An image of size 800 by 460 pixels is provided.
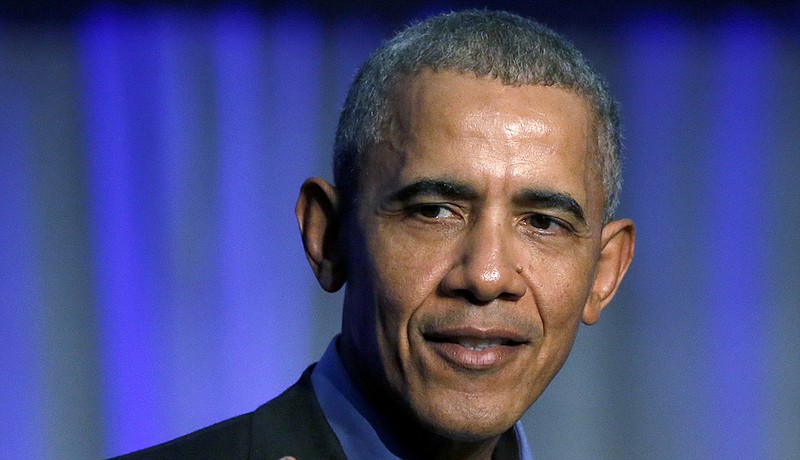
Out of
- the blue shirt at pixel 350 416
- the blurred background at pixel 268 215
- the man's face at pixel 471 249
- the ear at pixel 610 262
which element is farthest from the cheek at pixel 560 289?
the blurred background at pixel 268 215

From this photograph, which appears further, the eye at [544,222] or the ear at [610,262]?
the ear at [610,262]

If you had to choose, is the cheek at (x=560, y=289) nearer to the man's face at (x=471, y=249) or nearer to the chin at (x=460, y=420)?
the man's face at (x=471, y=249)

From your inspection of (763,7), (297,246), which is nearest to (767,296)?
(763,7)

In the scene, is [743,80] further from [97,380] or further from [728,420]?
[97,380]

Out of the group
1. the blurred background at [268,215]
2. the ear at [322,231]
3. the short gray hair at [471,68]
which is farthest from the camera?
the blurred background at [268,215]

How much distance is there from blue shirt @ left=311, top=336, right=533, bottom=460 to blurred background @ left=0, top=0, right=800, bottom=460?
203 cm

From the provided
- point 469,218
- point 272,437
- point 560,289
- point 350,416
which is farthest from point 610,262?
point 272,437

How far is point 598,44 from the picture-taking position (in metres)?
3.88

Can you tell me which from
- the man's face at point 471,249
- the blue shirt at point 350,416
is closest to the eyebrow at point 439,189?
the man's face at point 471,249

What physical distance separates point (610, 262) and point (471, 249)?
39 cm

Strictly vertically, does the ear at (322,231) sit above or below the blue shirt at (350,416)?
above

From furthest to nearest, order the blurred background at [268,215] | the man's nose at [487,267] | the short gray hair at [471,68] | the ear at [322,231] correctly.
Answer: the blurred background at [268,215] < the ear at [322,231] < the short gray hair at [471,68] < the man's nose at [487,267]

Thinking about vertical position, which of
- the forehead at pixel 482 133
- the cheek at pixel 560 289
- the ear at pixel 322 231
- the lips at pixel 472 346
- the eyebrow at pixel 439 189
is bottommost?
the lips at pixel 472 346

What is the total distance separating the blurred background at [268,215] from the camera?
3682 mm
